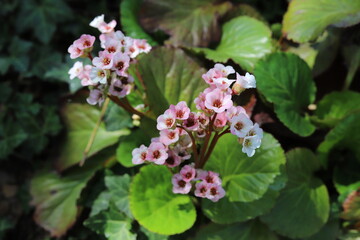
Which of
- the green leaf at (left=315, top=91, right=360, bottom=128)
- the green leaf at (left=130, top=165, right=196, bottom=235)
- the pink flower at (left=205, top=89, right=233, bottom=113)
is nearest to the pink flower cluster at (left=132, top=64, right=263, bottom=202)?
the pink flower at (left=205, top=89, right=233, bottom=113)

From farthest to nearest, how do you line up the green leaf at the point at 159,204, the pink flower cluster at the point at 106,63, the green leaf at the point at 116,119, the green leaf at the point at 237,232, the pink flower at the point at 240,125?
the green leaf at the point at 116,119, the green leaf at the point at 237,232, the green leaf at the point at 159,204, the pink flower cluster at the point at 106,63, the pink flower at the point at 240,125

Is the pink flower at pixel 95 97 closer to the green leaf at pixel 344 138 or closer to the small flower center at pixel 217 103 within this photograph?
the small flower center at pixel 217 103

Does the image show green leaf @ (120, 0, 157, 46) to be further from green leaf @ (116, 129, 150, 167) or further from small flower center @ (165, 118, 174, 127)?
small flower center @ (165, 118, 174, 127)

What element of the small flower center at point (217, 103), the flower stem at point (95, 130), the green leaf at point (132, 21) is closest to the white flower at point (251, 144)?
the small flower center at point (217, 103)

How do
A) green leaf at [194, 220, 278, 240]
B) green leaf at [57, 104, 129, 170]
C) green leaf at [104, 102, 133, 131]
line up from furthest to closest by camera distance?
green leaf at [57, 104, 129, 170], green leaf at [104, 102, 133, 131], green leaf at [194, 220, 278, 240]

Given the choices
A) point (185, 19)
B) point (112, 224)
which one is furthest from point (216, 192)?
point (185, 19)

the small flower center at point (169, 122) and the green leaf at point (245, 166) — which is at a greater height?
the small flower center at point (169, 122)

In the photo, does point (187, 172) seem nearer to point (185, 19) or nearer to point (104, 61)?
point (104, 61)
